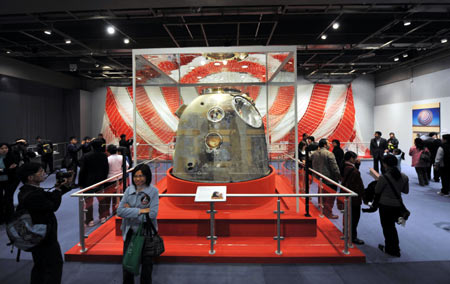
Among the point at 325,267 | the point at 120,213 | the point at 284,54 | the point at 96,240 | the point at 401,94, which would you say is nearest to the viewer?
the point at 120,213

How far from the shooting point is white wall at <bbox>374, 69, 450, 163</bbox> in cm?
1051

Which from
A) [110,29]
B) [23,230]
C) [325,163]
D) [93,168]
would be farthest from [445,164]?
[110,29]

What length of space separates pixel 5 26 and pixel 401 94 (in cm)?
1602

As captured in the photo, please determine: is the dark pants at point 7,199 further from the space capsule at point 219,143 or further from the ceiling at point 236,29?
the ceiling at point 236,29

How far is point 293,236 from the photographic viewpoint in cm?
445

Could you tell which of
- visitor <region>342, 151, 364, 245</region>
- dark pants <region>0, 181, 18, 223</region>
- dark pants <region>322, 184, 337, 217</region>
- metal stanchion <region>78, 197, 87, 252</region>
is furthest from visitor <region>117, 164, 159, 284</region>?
dark pants <region>0, 181, 18, 223</region>

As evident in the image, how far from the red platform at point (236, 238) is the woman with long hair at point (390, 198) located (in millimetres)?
588

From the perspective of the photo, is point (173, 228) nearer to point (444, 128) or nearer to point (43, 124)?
point (444, 128)

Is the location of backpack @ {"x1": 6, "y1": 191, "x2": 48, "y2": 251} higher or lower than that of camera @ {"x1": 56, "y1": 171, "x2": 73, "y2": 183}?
lower

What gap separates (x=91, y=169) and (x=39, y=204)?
114 inches

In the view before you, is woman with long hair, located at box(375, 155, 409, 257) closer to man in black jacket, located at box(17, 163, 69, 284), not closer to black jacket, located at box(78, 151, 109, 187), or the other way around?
man in black jacket, located at box(17, 163, 69, 284)

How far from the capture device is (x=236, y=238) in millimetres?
4359

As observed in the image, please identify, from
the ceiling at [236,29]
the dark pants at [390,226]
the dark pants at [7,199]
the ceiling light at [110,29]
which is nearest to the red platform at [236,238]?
the dark pants at [390,226]

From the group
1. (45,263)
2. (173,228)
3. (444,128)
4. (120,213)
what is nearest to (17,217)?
(45,263)
